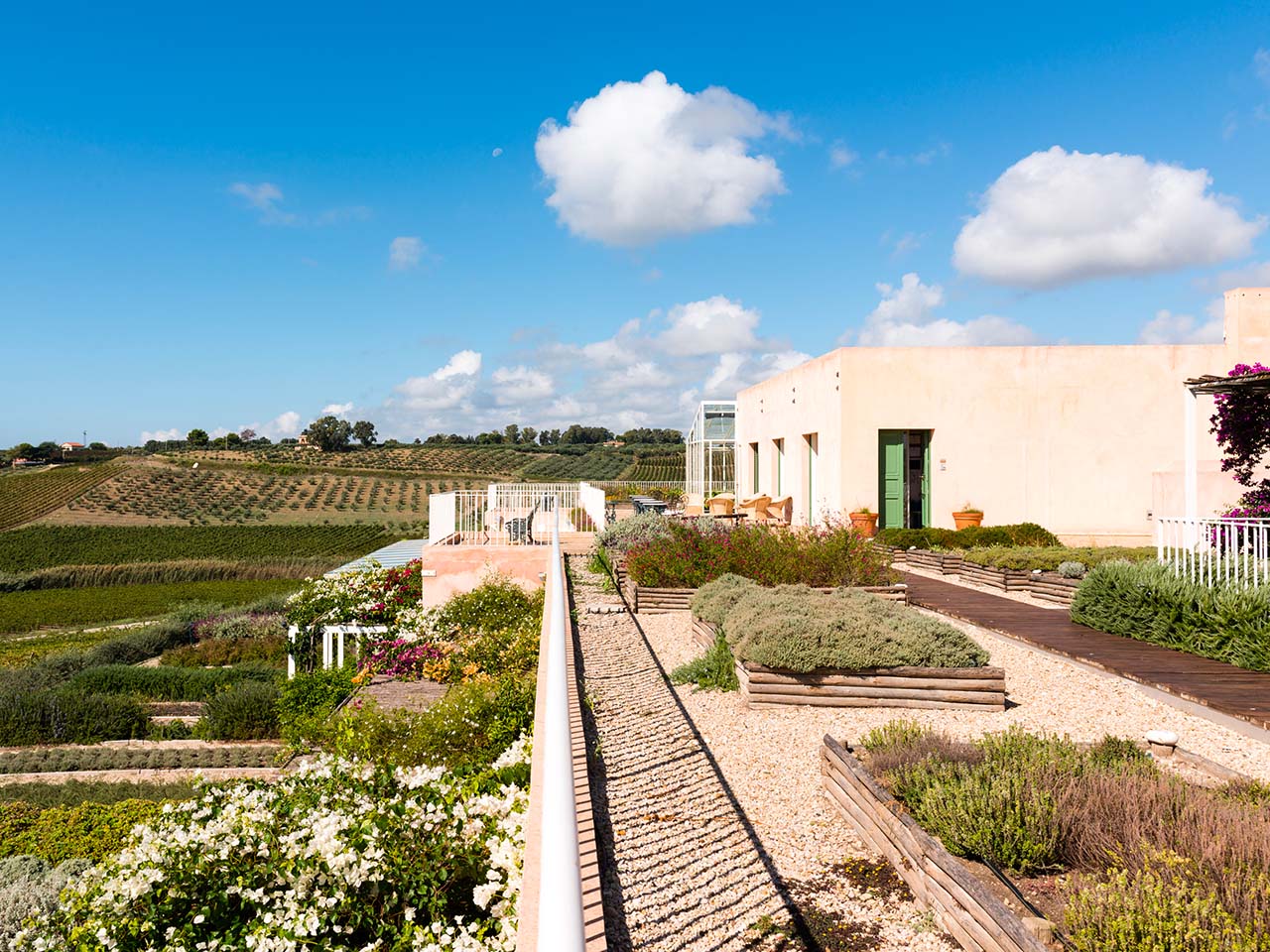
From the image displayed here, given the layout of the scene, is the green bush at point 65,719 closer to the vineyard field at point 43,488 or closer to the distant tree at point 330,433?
the vineyard field at point 43,488

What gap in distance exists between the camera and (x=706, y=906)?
10.3ft

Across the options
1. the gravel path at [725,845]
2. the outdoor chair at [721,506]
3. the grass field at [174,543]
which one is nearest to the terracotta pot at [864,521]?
the outdoor chair at [721,506]

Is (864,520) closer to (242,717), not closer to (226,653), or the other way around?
(242,717)

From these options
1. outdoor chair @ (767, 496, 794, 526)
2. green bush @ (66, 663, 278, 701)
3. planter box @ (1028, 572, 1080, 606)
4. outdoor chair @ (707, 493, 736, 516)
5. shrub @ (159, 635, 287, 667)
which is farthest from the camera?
outdoor chair @ (707, 493, 736, 516)

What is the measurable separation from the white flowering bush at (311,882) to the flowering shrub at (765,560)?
730 centimetres

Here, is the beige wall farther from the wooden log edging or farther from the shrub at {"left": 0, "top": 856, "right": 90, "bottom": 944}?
the shrub at {"left": 0, "top": 856, "right": 90, "bottom": 944}

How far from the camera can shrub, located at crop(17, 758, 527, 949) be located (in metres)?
2.82

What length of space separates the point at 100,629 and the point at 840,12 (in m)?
29.5

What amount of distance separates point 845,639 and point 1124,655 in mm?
3008

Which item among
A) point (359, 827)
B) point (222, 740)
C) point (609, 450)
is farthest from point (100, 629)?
point (609, 450)

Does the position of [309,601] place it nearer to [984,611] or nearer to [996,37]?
[984,611]

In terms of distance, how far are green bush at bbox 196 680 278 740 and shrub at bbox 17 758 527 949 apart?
374 inches

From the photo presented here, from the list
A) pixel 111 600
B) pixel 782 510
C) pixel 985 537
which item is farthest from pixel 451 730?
pixel 111 600

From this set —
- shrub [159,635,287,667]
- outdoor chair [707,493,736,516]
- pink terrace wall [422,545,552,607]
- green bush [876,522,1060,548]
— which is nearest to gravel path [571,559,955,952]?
pink terrace wall [422,545,552,607]
